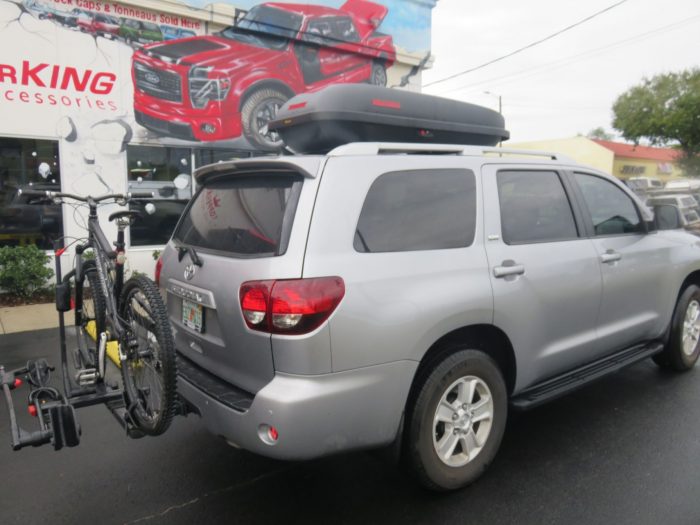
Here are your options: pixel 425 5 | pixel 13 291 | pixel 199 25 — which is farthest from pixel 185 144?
pixel 425 5

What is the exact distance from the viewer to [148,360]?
2.79 m

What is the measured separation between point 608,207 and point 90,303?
3.90 m

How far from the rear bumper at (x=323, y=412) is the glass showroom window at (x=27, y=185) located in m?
6.90

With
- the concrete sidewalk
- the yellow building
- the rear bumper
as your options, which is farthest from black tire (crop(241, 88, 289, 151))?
the yellow building

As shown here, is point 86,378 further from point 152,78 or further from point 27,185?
point 152,78

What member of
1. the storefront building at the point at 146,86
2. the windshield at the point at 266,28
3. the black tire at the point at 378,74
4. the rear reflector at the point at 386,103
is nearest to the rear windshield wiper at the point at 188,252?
the rear reflector at the point at 386,103

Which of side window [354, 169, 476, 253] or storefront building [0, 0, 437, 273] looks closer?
side window [354, 169, 476, 253]

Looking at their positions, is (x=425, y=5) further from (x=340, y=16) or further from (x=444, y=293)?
(x=444, y=293)

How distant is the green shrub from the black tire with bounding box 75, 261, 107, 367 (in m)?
4.41

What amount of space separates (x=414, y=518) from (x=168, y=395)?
1.36 meters

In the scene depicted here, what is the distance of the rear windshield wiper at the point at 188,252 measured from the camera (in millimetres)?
2797

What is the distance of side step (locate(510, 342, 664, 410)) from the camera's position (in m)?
3.14

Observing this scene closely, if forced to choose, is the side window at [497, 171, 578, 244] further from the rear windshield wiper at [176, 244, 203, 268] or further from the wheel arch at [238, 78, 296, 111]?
the wheel arch at [238, 78, 296, 111]

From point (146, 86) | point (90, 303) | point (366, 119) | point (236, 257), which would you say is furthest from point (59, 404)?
point (146, 86)
